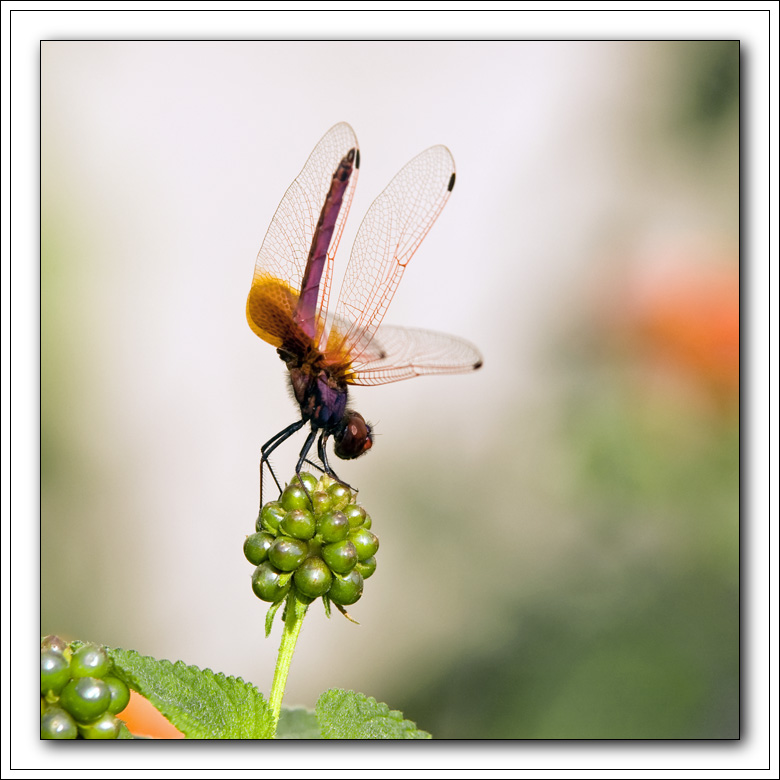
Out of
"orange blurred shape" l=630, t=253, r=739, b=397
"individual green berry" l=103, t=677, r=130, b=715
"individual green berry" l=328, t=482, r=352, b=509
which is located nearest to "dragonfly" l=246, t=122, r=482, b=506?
"individual green berry" l=328, t=482, r=352, b=509

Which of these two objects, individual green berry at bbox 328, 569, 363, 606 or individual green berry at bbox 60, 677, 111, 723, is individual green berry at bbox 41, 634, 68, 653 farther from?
individual green berry at bbox 328, 569, 363, 606

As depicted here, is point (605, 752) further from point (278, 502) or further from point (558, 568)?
point (558, 568)

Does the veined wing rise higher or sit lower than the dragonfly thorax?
higher

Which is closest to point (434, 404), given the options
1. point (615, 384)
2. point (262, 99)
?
point (615, 384)

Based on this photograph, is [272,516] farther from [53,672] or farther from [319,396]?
[319,396]

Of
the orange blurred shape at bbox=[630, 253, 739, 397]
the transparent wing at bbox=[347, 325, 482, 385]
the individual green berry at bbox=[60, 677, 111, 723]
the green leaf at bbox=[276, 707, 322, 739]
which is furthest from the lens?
the orange blurred shape at bbox=[630, 253, 739, 397]

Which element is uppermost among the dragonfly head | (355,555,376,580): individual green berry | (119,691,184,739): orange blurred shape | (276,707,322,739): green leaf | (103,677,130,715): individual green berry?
the dragonfly head

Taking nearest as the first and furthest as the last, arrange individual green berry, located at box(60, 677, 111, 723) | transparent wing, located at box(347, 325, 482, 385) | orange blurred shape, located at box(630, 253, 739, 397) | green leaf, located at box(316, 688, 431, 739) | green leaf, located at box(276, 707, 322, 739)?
1. individual green berry, located at box(60, 677, 111, 723)
2. green leaf, located at box(316, 688, 431, 739)
3. green leaf, located at box(276, 707, 322, 739)
4. transparent wing, located at box(347, 325, 482, 385)
5. orange blurred shape, located at box(630, 253, 739, 397)
